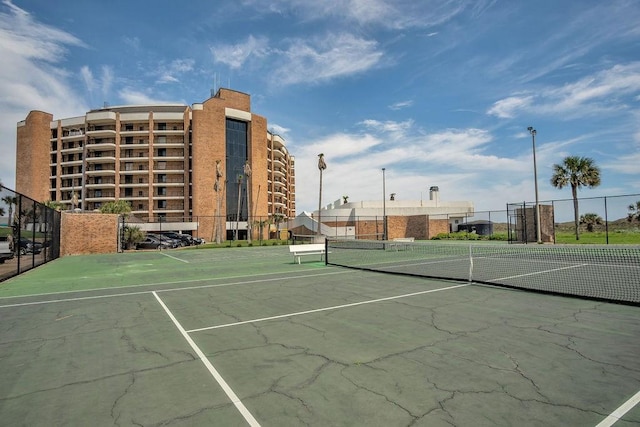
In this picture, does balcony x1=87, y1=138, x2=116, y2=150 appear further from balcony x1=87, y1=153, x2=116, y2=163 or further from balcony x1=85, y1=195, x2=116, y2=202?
balcony x1=85, y1=195, x2=116, y2=202

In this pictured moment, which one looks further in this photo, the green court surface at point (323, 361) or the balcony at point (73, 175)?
the balcony at point (73, 175)

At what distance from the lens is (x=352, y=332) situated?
6.12 meters

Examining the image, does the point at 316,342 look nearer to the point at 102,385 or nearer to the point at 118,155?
the point at 102,385

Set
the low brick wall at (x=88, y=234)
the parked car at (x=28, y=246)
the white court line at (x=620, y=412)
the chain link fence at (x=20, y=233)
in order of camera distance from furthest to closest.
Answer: the low brick wall at (x=88, y=234) → the parked car at (x=28, y=246) → the chain link fence at (x=20, y=233) → the white court line at (x=620, y=412)

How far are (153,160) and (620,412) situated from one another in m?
77.7

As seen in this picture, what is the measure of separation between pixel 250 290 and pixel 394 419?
7754 mm

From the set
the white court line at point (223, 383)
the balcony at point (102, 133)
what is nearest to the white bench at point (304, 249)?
the white court line at point (223, 383)

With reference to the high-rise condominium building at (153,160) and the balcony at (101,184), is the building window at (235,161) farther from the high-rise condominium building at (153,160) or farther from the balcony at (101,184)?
the balcony at (101,184)

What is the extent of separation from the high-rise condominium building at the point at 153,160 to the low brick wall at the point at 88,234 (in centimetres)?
3484

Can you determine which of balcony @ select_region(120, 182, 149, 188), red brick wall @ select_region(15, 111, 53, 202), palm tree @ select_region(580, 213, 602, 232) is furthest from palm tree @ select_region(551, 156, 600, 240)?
red brick wall @ select_region(15, 111, 53, 202)

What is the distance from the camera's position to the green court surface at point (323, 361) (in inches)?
136

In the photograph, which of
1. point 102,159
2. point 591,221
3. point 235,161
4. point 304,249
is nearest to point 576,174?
point 591,221

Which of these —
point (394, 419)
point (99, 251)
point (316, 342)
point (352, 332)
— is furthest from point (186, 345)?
point (99, 251)

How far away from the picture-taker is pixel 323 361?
188 inches
